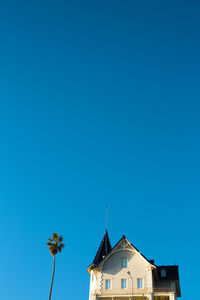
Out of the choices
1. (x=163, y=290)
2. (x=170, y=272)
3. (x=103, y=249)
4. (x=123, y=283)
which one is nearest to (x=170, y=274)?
(x=170, y=272)

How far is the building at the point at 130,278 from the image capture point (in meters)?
46.4

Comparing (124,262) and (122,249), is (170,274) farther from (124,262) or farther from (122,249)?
(122,249)

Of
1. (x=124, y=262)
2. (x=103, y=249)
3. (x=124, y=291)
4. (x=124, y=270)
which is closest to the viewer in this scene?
(x=124, y=291)

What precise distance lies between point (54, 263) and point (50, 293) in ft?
14.9

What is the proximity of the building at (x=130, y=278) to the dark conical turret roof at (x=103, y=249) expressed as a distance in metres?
2.97

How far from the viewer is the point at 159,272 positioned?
5031 centimetres

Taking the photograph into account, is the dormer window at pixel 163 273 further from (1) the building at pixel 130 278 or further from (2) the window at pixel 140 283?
(2) the window at pixel 140 283

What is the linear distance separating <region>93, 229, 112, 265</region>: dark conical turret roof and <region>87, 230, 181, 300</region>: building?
9.76 feet

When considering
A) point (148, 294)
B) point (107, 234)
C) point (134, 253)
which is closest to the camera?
point (148, 294)

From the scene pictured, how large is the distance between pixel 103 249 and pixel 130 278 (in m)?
8.71

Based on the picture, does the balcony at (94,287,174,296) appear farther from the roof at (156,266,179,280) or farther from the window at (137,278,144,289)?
the roof at (156,266,179,280)

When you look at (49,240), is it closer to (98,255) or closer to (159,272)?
(98,255)

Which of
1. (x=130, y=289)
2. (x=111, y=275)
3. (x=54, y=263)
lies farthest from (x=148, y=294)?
(x=54, y=263)

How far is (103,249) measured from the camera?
55.3 m
